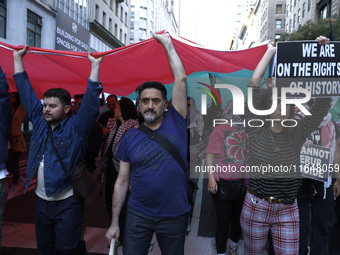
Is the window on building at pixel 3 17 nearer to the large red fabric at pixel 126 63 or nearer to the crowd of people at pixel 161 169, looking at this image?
the large red fabric at pixel 126 63

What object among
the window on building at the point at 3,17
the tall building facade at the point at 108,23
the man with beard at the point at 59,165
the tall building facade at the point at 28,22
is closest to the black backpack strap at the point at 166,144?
the man with beard at the point at 59,165

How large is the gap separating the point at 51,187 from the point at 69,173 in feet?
0.62

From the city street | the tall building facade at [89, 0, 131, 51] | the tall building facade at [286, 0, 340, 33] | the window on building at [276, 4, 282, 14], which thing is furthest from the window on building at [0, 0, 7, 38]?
the window on building at [276, 4, 282, 14]

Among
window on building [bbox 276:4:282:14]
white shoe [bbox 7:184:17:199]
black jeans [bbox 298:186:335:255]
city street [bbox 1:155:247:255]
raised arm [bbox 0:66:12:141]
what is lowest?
city street [bbox 1:155:247:255]

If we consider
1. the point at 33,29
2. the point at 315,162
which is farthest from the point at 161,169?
the point at 33,29

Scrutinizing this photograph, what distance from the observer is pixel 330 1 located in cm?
2703

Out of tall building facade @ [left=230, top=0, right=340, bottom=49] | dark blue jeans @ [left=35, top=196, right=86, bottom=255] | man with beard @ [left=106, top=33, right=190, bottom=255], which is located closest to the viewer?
man with beard @ [left=106, top=33, right=190, bottom=255]

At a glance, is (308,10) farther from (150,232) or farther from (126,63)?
(150,232)

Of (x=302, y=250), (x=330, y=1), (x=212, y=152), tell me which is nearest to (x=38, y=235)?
(x=212, y=152)

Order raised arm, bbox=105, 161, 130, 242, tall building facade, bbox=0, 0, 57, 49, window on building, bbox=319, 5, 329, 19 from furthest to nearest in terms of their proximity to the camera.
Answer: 1. window on building, bbox=319, 5, 329, 19
2. tall building facade, bbox=0, 0, 57, 49
3. raised arm, bbox=105, 161, 130, 242

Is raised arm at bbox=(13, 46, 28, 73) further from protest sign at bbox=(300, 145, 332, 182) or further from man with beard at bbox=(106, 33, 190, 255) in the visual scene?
protest sign at bbox=(300, 145, 332, 182)

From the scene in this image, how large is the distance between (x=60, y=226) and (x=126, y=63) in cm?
224

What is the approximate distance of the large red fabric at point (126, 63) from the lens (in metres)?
3.70

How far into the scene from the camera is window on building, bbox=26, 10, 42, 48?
752 inches
